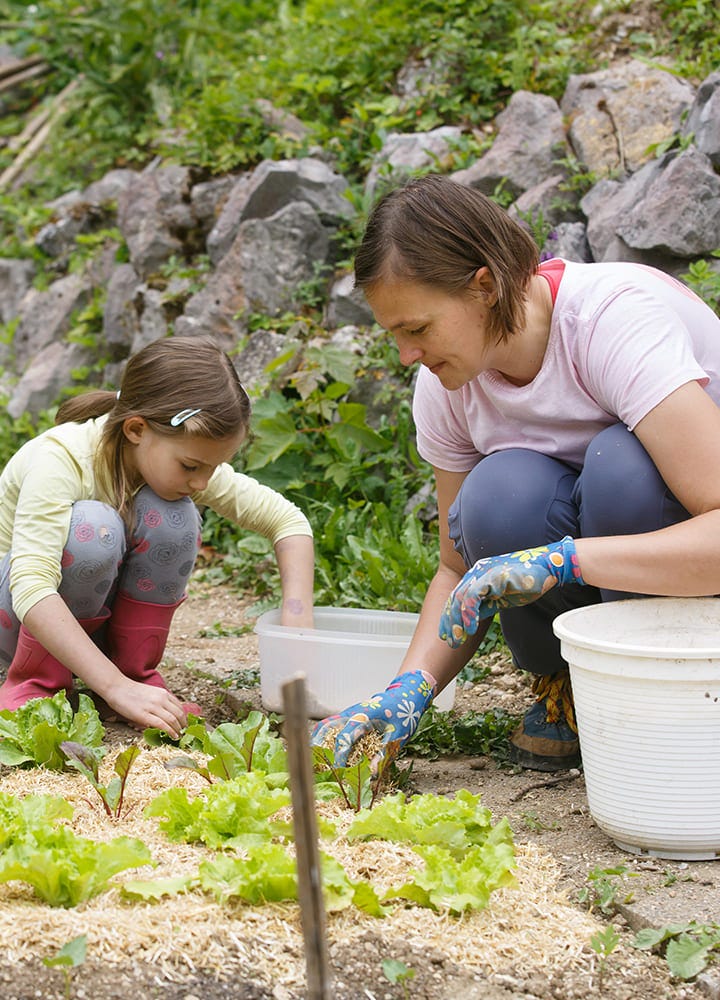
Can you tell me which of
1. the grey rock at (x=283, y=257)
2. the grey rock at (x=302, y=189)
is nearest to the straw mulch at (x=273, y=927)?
Answer: the grey rock at (x=283, y=257)

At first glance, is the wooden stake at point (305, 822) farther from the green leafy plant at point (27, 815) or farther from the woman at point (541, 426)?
the woman at point (541, 426)

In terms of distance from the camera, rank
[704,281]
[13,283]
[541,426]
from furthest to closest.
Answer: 1. [13,283]
2. [704,281]
3. [541,426]

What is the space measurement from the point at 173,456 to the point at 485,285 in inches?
32.3

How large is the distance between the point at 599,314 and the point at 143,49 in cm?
581

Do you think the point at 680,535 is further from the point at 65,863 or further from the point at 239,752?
the point at 65,863

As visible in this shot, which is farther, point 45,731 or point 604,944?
point 45,731

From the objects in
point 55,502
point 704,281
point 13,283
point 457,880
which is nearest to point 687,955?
point 457,880

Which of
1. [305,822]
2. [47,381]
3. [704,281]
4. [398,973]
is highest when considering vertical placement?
[305,822]

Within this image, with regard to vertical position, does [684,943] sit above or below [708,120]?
below

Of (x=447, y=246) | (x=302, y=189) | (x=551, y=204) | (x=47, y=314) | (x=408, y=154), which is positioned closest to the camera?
(x=447, y=246)

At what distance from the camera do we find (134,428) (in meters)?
2.50

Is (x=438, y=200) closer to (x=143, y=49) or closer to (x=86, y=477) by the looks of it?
(x=86, y=477)

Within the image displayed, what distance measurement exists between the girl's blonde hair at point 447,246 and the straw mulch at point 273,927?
99 cm

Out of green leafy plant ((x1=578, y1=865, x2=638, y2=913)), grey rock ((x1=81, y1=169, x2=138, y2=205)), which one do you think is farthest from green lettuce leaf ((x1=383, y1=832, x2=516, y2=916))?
grey rock ((x1=81, y1=169, x2=138, y2=205))
